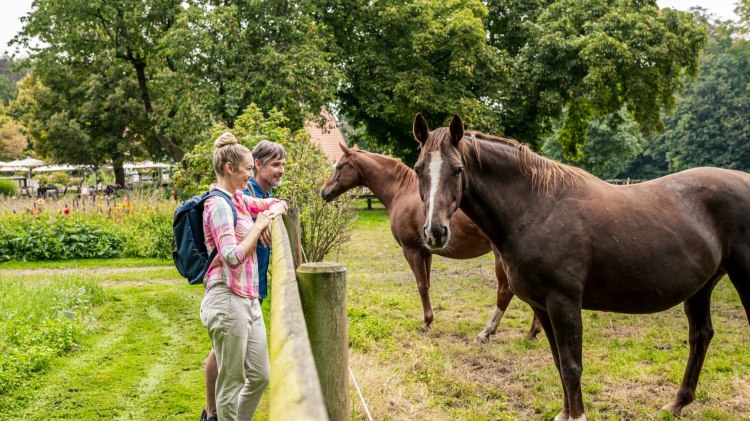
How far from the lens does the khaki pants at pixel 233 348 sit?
2.89 meters

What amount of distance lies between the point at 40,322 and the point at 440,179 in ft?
16.4

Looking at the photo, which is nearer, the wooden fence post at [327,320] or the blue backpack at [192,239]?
the wooden fence post at [327,320]

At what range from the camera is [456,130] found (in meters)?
3.62

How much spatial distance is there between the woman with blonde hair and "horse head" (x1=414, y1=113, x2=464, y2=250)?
963 millimetres

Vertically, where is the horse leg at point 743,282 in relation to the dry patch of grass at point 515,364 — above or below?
above

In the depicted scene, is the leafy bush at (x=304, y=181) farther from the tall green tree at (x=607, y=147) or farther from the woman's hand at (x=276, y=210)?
the tall green tree at (x=607, y=147)

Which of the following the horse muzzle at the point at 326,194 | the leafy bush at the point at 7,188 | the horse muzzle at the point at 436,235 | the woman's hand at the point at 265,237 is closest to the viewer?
the woman's hand at the point at 265,237

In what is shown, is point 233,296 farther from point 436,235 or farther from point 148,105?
point 148,105

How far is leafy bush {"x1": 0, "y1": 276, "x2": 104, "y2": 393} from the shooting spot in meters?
5.00

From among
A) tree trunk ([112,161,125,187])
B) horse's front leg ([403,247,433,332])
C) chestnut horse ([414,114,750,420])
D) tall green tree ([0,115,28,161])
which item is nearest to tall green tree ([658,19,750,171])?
tree trunk ([112,161,125,187])

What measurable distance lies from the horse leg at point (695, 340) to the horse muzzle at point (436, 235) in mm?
2403

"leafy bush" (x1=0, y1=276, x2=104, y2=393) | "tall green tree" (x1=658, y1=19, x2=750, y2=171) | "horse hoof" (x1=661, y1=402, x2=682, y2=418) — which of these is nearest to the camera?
"horse hoof" (x1=661, y1=402, x2=682, y2=418)

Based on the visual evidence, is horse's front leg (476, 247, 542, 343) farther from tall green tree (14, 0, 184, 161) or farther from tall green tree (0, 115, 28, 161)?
tall green tree (0, 115, 28, 161)

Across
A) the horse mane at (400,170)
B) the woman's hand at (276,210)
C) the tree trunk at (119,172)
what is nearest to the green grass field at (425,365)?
the woman's hand at (276,210)
